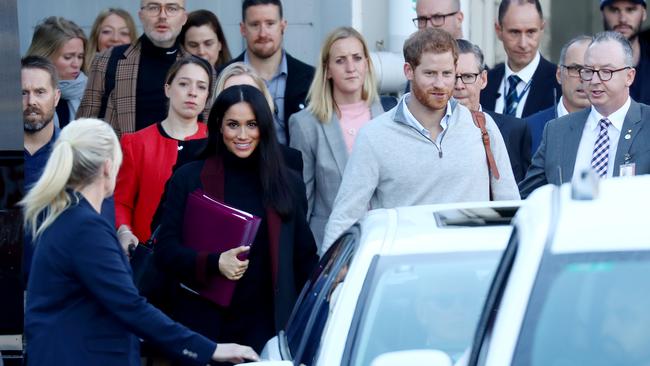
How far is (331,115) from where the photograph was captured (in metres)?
7.78

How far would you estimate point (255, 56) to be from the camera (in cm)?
862

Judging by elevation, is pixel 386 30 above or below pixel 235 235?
above

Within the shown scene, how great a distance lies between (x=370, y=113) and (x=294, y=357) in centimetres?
324

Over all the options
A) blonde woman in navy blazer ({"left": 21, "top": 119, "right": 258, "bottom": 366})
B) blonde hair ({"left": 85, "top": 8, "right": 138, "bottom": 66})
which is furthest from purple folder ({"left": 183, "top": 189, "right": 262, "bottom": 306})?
blonde hair ({"left": 85, "top": 8, "right": 138, "bottom": 66})

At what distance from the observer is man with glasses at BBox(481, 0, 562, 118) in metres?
8.63

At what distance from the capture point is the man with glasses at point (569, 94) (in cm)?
802

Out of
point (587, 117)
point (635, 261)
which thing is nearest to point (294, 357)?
point (635, 261)

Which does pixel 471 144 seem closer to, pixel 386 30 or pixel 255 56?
pixel 255 56

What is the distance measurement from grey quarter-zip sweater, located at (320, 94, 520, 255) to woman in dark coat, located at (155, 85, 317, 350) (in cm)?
22

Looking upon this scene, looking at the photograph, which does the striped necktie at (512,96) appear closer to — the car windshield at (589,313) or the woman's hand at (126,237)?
the woman's hand at (126,237)

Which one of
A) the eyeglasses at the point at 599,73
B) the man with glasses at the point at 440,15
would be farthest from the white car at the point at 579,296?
the man with glasses at the point at 440,15

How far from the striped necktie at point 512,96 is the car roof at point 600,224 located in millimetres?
5255

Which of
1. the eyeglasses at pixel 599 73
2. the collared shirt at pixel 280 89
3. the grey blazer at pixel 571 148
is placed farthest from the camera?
the collared shirt at pixel 280 89

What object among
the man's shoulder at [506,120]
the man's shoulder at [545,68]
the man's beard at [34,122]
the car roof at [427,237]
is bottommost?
the car roof at [427,237]
